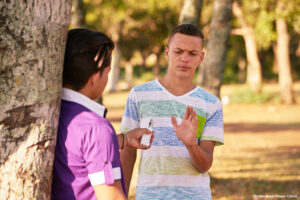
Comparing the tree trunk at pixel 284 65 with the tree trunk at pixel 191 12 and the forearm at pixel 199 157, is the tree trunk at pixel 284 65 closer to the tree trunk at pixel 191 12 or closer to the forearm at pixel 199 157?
the tree trunk at pixel 191 12

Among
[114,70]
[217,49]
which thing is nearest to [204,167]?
[217,49]

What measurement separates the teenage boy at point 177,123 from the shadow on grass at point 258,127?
15.4 metres

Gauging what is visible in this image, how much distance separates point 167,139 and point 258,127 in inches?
662

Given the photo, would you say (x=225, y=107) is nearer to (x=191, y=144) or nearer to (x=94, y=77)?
(x=191, y=144)

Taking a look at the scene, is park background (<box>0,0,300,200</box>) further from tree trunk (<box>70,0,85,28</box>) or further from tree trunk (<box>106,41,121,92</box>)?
tree trunk (<box>106,41,121,92</box>)

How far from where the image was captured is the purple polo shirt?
6.69 feet

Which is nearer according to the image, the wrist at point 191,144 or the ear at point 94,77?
the ear at point 94,77

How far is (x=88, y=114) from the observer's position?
215cm

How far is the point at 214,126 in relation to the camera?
11.2 ft

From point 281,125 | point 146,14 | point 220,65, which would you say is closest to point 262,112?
point 281,125

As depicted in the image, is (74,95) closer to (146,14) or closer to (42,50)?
(42,50)

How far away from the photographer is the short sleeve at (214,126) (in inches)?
133

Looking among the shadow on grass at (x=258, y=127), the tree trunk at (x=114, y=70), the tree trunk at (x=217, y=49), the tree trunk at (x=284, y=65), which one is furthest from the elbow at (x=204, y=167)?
the tree trunk at (x=114, y=70)

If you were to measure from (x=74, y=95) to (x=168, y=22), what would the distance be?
43936 millimetres
